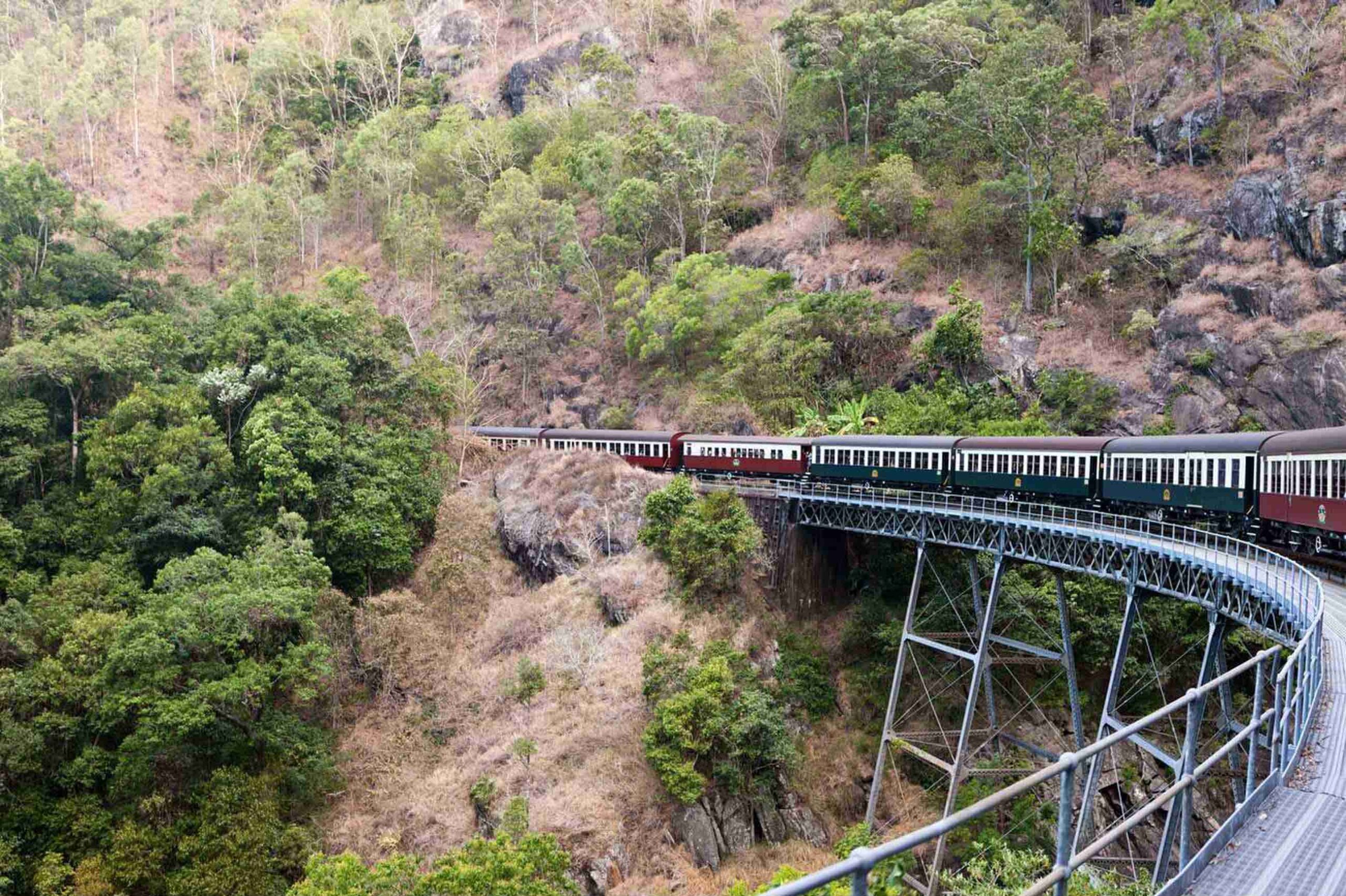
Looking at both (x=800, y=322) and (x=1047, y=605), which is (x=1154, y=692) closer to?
(x=1047, y=605)

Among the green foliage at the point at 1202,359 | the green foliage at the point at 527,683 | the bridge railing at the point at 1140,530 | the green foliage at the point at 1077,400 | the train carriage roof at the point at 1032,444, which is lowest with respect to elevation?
the green foliage at the point at 527,683

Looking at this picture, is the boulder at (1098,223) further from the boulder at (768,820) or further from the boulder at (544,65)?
the boulder at (544,65)

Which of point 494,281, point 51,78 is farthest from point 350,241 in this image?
point 51,78

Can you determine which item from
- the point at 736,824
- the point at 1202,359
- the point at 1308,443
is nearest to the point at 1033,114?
the point at 1202,359

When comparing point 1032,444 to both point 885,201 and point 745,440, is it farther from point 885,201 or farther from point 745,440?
point 885,201

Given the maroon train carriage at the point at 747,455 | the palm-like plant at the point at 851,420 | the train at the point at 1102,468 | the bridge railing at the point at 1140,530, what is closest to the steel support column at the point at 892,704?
the bridge railing at the point at 1140,530

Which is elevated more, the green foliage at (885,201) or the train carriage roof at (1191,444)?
the green foliage at (885,201)
